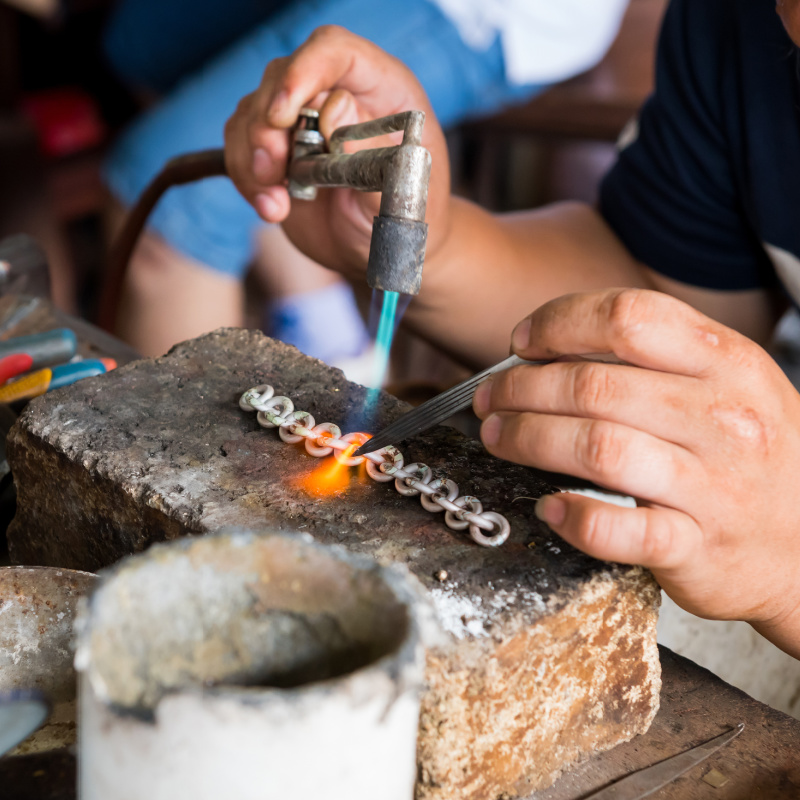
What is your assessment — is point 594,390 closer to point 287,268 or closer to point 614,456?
point 614,456

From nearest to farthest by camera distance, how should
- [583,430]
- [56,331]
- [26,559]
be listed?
[583,430] < [26,559] < [56,331]

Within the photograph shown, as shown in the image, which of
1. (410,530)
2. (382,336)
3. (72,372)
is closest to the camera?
(410,530)

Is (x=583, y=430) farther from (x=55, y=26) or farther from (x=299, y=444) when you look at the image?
(x=55, y=26)

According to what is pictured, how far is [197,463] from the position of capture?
0.77m

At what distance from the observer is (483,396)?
70cm

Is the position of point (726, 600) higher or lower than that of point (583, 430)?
lower

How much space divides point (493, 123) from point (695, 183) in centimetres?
154

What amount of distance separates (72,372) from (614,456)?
0.68 m

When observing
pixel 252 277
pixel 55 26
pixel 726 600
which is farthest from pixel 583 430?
pixel 55 26

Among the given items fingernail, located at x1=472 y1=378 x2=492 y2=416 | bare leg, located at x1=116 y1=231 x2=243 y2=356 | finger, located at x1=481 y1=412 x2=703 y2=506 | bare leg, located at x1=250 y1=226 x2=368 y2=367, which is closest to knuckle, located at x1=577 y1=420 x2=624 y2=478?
finger, located at x1=481 y1=412 x2=703 y2=506

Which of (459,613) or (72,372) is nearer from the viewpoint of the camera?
(459,613)

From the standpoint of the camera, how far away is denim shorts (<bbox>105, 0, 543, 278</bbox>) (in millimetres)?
1756

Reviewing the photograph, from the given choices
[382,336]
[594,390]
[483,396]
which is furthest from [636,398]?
[382,336]

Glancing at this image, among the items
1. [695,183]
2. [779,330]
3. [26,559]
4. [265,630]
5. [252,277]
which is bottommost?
[252,277]
